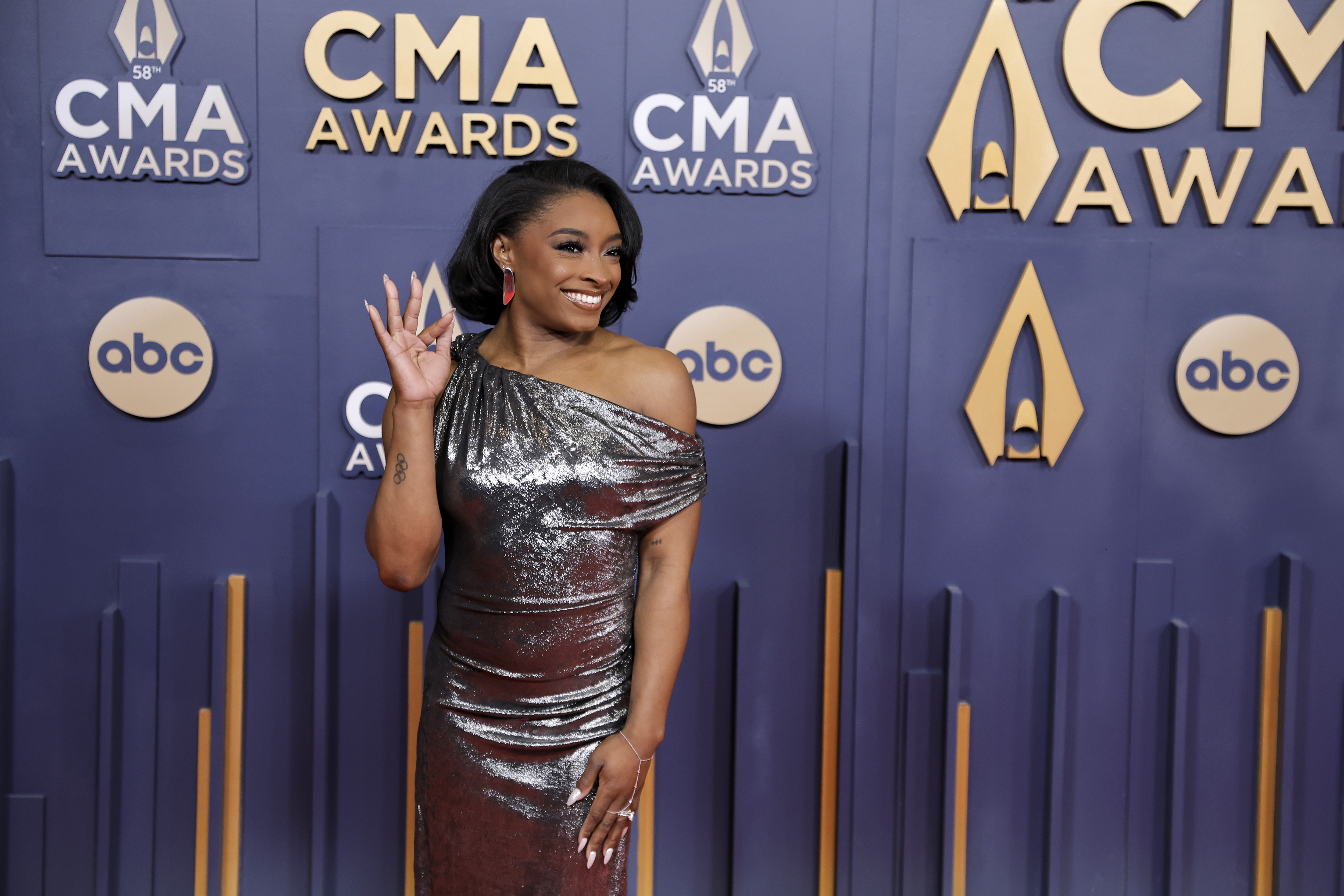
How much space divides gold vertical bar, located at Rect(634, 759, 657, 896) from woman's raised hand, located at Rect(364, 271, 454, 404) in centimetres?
127

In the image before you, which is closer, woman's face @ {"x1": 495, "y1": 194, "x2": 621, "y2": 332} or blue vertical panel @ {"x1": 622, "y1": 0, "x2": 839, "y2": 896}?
woman's face @ {"x1": 495, "y1": 194, "x2": 621, "y2": 332}

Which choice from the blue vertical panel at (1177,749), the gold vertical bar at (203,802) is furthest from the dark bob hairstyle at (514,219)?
the blue vertical panel at (1177,749)

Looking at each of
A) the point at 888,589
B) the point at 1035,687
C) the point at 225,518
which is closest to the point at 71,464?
the point at 225,518

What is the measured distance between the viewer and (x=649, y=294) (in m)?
2.14

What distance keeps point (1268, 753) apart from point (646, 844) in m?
1.49

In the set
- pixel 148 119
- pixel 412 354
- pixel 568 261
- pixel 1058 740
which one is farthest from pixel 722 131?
pixel 1058 740

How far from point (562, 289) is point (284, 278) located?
3.59 feet

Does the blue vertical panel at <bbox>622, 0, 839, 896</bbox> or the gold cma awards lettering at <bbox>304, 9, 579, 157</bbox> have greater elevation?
the gold cma awards lettering at <bbox>304, 9, 579, 157</bbox>

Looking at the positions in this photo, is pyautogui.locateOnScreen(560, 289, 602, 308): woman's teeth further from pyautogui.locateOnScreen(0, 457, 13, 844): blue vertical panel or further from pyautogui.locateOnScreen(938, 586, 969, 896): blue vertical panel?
pyautogui.locateOnScreen(0, 457, 13, 844): blue vertical panel

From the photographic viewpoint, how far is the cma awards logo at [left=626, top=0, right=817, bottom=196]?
6.86 ft

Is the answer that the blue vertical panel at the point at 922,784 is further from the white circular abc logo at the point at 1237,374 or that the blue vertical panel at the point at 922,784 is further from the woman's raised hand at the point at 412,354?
the woman's raised hand at the point at 412,354

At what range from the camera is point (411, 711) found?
2.17 m

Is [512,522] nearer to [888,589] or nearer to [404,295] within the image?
[404,295]

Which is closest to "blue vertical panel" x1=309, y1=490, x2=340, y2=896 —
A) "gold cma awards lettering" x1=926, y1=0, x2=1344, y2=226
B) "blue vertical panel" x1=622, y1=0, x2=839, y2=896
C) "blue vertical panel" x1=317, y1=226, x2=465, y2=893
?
"blue vertical panel" x1=317, y1=226, x2=465, y2=893
